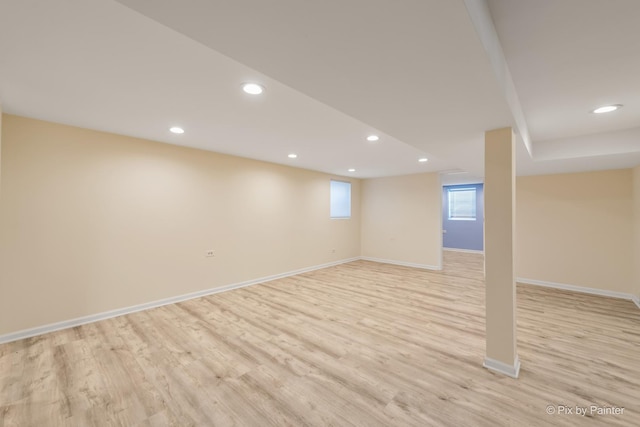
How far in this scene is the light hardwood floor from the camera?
1646mm

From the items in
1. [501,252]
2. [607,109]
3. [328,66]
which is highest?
[607,109]

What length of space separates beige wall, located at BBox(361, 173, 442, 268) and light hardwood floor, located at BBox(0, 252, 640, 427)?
2.46 meters

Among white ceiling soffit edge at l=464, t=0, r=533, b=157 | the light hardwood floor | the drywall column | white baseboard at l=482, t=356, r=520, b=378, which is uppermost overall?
white ceiling soffit edge at l=464, t=0, r=533, b=157

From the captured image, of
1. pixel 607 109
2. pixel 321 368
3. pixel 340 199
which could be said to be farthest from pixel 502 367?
pixel 340 199

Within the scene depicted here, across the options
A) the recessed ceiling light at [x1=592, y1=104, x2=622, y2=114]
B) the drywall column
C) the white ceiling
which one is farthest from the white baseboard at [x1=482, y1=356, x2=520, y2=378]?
the recessed ceiling light at [x1=592, y1=104, x2=622, y2=114]

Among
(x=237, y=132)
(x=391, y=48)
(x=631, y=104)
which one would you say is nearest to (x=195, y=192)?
(x=237, y=132)

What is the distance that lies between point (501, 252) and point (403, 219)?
437 cm

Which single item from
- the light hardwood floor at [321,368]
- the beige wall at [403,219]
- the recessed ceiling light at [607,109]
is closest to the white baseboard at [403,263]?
the beige wall at [403,219]

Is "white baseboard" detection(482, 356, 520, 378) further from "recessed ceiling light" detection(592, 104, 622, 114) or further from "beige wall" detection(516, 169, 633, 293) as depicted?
"beige wall" detection(516, 169, 633, 293)

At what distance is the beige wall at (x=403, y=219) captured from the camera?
589cm

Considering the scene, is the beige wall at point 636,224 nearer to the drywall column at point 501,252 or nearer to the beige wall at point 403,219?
the beige wall at point 403,219

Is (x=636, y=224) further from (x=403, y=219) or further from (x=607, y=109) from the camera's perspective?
(x=403, y=219)

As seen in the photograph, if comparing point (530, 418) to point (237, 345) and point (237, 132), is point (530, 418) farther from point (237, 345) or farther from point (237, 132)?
point (237, 132)

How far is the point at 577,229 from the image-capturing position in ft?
14.0
